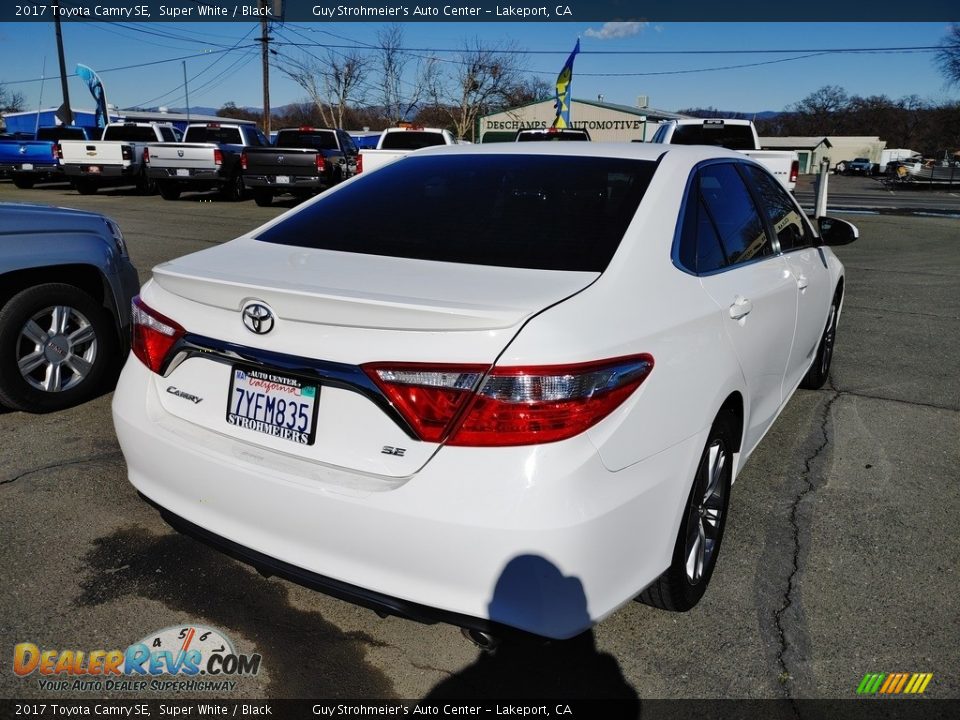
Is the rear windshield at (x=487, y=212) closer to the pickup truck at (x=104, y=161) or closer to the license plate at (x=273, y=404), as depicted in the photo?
the license plate at (x=273, y=404)

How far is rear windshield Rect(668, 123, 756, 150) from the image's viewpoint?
16.4 m

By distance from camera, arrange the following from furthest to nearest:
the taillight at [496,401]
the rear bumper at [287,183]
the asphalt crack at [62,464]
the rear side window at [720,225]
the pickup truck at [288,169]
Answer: the rear bumper at [287,183] < the pickup truck at [288,169] < the asphalt crack at [62,464] < the rear side window at [720,225] < the taillight at [496,401]

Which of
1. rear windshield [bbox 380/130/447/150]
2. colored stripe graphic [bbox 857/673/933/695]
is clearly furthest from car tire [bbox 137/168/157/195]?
colored stripe graphic [bbox 857/673/933/695]

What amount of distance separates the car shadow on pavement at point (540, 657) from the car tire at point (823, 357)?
10.6 ft

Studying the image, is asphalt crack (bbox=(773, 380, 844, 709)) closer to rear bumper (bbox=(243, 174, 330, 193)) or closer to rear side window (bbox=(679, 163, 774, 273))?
rear side window (bbox=(679, 163, 774, 273))

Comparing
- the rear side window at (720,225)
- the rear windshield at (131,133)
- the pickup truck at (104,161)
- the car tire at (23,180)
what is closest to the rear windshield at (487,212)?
the rear side window at (720,225)

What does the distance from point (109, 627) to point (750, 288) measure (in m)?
2.65

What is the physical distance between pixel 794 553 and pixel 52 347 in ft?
13.4

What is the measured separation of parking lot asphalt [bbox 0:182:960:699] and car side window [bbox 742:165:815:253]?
115cm

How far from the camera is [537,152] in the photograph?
10.6 feet

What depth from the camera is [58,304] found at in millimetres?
4379

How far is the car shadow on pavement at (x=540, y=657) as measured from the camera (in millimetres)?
1943

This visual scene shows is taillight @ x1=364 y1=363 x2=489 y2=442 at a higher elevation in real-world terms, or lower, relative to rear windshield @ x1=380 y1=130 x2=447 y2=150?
lower

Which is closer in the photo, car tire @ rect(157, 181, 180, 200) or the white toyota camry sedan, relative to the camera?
the white toyota camry sedan
